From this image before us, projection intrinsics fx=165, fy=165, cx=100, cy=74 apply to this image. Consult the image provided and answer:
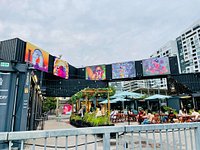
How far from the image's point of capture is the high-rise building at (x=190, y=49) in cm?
7906

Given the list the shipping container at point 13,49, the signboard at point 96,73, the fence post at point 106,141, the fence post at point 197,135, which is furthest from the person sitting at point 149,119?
the signboard at point 96,73

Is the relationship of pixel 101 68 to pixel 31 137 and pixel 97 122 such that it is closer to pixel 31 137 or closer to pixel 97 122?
pixel 97 122

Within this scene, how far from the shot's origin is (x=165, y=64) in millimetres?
31625

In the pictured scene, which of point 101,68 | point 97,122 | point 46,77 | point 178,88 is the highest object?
point 101,68

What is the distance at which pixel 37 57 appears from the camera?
82.0 ft

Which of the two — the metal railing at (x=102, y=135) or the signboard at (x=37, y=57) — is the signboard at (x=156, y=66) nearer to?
the signboard at (x=37, y=57)

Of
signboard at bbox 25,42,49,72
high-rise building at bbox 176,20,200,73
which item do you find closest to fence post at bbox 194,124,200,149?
signboard at bbox 25,42,49,72

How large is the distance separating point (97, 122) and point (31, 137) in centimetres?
687

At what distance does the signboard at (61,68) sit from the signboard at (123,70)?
9.46 meters

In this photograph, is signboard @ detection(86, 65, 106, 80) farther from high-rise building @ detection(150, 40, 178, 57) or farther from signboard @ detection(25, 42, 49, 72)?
high-rise building @ detection(150, 40, 178, 57)

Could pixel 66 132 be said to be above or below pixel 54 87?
below

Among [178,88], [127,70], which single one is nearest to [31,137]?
[178,88]

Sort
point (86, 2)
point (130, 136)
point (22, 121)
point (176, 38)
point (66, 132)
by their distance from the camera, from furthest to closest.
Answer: point (176, 38) → point (86, 2) → point (22, 121) → point (130, 136) → point (66, 132)

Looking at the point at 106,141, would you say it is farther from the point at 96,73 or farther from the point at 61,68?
the point at 96,73
